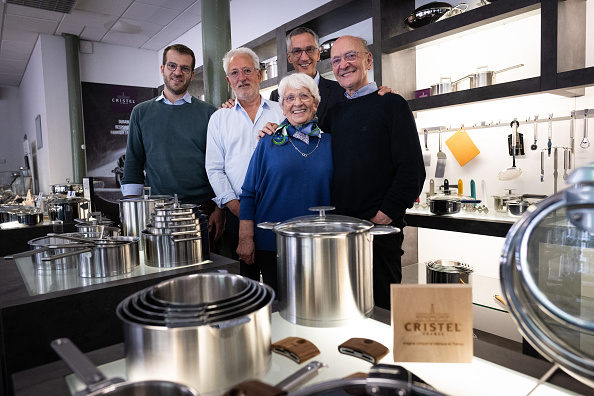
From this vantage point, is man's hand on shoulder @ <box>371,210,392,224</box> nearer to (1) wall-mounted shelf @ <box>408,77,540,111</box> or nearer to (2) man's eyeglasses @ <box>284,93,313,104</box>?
(2) man's eyeglasses @ <box>284,93,313,104</box>

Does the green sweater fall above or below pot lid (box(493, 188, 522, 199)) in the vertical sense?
above

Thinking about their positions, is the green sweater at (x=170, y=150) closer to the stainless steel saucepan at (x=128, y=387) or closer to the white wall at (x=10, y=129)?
the stainless steel saucepan at (x=128, y=387)

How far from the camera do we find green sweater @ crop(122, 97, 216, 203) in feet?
7.52

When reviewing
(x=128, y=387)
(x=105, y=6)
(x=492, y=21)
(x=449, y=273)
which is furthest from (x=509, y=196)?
(x=105, y=6)

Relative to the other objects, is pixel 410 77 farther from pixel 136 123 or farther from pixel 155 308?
pixel 155 308

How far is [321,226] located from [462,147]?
9.01ft

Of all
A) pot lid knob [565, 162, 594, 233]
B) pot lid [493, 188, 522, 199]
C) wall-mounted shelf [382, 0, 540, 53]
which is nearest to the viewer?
pot lid knob [565, 162, 594, 233]

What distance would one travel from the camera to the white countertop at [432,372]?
63cm

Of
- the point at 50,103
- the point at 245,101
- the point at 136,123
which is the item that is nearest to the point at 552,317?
the point at 245,101

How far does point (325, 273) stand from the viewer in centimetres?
83

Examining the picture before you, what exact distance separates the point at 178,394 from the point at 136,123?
2.13 meters

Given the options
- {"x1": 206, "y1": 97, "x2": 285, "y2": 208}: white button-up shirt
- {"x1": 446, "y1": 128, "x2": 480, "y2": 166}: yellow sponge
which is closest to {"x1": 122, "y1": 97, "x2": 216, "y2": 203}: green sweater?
{"x1": 206, "y1": 97, "x2": 285, "y2": 208}: white button-up shirt

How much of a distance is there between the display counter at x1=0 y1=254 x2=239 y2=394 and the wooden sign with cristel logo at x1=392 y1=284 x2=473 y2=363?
2.46ft

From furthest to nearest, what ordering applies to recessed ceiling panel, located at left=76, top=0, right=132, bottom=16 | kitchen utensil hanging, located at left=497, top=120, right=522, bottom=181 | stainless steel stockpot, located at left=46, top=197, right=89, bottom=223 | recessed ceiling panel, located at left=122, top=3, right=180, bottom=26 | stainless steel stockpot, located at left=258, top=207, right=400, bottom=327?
1. recessed ceiling panel, located at left=122, top=3, right=180, bottom=26
2. recessed ceiling panel, located at left=76, top=0, right=132, bottom=16
3. stainless steel stockpot, located at left=46, top=197, right=89, bottom=223
4. kitchen utensil hanging, located at left=497, top=120, right=522, bottom=181
5. stainless steel stockpot, located at left=258, top=207, right=400, bottom=327
